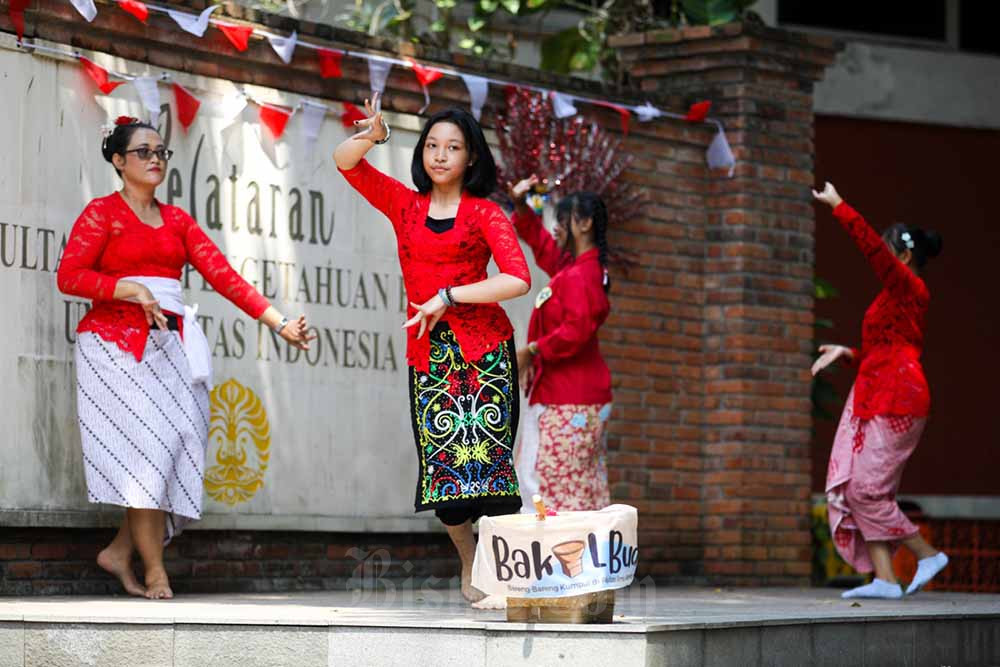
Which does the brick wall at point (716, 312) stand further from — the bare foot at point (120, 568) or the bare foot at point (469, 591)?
the bare foot at point (120, 568)

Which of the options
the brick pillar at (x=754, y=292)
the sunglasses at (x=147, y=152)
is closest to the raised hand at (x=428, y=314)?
the sunglasses at (x=147, y=152)

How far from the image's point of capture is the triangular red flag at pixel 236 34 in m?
9.12

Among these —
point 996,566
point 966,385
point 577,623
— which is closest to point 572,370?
point 577,623

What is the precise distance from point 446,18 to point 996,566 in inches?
203

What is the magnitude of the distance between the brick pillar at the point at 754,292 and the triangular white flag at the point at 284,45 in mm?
2481

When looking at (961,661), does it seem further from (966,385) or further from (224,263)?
(966,385)

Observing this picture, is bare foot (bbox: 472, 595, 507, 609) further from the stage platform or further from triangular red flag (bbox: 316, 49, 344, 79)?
triangular red flag (bbox: 316, 49, 344, 79)

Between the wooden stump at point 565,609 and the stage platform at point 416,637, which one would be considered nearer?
the stage platform at point 416,637

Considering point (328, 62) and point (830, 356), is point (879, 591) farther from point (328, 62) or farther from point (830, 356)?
point (328, 62)

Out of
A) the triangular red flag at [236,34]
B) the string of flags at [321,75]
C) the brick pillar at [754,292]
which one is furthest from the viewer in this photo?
the brick pillar at [754,292]

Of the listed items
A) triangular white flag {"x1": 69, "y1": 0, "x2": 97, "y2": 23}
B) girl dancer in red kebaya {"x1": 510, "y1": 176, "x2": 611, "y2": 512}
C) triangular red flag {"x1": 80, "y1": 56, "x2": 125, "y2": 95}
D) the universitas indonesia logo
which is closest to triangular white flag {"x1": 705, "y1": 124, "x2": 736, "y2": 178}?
girl dancer in red kebaya {"x1": 510, "y1": 176, "x2": 611, "y2": 512}

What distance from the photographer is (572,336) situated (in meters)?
9.13

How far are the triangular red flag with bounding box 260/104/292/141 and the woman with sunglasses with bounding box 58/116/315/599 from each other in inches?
45.5

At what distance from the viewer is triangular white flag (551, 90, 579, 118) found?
10.5 meters
